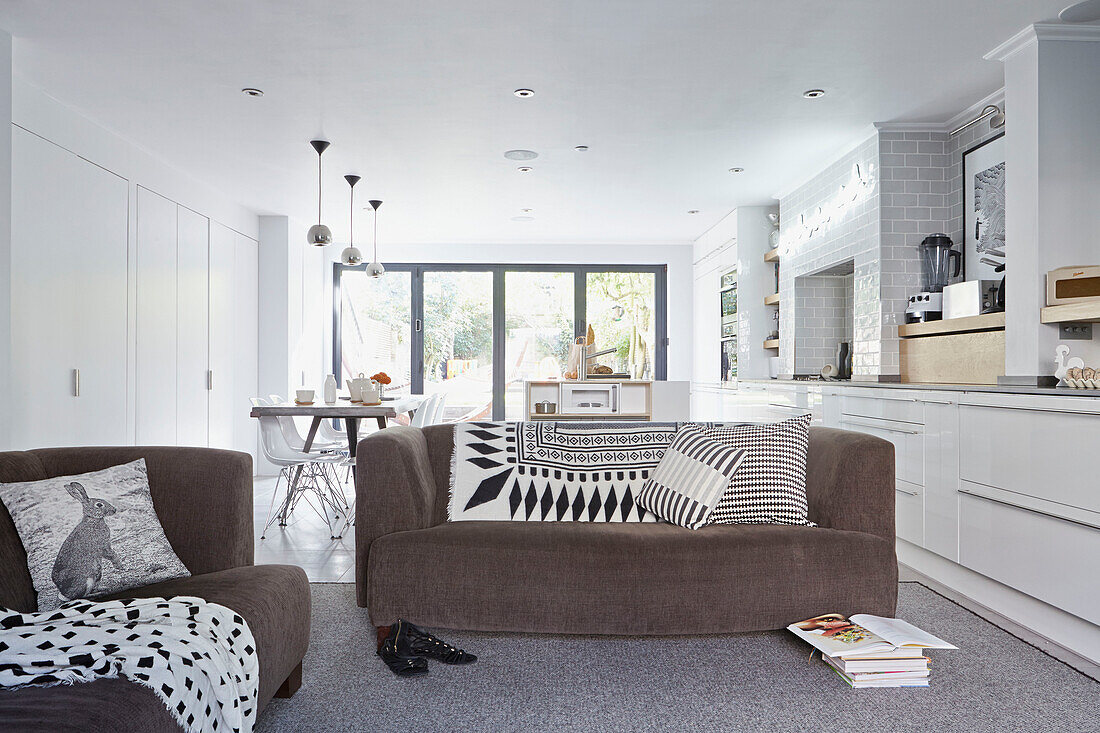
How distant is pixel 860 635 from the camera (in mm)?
2500

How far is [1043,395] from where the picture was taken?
2936mm

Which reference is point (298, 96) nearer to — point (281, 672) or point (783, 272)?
point (281, 672)

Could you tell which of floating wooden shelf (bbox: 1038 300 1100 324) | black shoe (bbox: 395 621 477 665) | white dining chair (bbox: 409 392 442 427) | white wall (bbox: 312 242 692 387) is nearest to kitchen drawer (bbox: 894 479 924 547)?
floating wooden shelf (bbox: 1038 300 1100 324)

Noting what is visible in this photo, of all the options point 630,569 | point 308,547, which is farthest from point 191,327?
point 630,569

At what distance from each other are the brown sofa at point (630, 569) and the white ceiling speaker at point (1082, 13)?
2.15 meters

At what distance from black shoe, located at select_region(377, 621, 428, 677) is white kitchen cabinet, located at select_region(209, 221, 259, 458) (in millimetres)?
4607

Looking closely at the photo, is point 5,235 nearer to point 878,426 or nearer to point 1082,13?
point 878,426

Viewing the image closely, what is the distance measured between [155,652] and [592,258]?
8.10 metres

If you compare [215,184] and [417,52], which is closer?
[417,52]

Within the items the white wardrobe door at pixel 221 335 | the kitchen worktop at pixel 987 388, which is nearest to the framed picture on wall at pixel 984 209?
the kitchen worktop at pixel 987 388

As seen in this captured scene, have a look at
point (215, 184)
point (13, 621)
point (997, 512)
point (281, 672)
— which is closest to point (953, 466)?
point (997, 512)

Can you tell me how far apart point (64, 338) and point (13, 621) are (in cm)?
326

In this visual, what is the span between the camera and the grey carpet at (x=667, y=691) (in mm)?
2180

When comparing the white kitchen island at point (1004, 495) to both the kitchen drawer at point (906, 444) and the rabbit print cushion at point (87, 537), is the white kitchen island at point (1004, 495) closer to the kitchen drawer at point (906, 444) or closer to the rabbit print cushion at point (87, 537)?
the kitchen drawer at point (906, 444)
